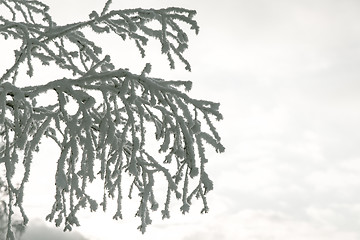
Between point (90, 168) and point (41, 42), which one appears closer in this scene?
point (90, 168)

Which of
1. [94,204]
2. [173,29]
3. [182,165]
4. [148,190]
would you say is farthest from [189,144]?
[173,29]

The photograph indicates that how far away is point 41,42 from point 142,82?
0.97 metres

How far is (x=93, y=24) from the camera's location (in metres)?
3.93

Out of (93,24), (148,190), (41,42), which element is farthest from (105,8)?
(148,190)

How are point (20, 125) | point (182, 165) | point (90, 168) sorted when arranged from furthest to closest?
point (20, 125) < point (182, 165) < point (90, 168)

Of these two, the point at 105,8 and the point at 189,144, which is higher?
the point at 105,8

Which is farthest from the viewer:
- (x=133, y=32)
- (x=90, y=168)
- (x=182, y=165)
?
(x=133, y=32)

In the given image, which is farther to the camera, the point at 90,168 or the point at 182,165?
the point at 182,165

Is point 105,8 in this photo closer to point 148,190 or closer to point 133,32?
point 133,32

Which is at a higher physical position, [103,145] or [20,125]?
[20,125]

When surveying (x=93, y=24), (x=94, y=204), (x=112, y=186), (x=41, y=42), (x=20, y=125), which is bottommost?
(x=94, y=204)

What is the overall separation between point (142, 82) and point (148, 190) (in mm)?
832

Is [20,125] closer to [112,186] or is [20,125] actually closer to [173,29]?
[112,186]

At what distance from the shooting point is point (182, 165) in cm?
352
